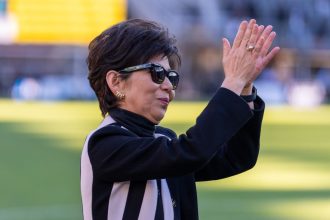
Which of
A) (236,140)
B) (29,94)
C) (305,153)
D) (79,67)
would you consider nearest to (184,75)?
(79,67)

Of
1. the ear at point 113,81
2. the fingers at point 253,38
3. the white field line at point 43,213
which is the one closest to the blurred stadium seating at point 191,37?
the white field line at point 43,213

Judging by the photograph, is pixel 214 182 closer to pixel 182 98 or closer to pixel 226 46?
pixel 226 46

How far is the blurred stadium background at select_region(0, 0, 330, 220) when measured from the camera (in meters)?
10.1

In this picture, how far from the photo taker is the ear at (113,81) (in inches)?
130

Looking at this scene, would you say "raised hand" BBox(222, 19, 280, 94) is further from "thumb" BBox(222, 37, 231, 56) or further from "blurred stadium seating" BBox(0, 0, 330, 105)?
"blurred stadium seating" BBox(0, 0, 330, 105)

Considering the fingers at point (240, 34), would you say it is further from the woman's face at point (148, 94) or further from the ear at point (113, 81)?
the ear at point (113, 81)

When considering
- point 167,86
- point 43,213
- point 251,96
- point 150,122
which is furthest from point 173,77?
point 43,213

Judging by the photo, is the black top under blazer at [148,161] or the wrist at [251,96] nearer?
the black top under blazer at [148,161]

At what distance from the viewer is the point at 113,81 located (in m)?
3.31

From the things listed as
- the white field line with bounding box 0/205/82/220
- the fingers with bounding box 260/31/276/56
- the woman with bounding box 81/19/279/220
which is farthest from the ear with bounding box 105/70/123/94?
the white field line with bounding box 0/205/82/220

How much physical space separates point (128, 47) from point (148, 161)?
0.40 metres

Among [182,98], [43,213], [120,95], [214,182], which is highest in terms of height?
[120,95]

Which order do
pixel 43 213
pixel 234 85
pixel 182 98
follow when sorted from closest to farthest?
pixel 234 85 < pixel 43 213 < pixel 182 98

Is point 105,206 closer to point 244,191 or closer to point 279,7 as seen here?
point 244,191
